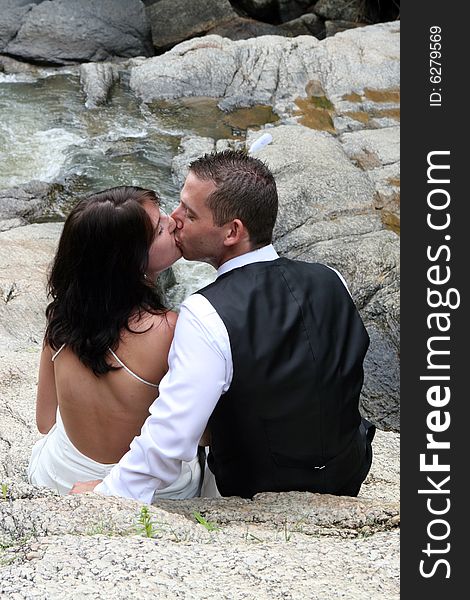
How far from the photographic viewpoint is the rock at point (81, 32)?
40.4 ft

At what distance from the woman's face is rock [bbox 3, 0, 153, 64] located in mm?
10605

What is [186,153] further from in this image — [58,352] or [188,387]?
[188,387]

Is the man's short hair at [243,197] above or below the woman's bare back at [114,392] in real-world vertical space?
above

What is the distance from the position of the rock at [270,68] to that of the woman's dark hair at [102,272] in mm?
8747

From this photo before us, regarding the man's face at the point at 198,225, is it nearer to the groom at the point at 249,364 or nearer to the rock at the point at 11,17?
the groom at the point at 249,364

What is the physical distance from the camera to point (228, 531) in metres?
2.31

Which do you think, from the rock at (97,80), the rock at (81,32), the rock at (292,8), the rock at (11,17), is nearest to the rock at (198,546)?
the rock at (97,80)

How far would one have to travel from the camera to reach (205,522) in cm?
234

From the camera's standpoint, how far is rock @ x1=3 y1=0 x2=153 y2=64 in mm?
12305

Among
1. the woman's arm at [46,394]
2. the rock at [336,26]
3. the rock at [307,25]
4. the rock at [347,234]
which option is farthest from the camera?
the rock at [307,25]

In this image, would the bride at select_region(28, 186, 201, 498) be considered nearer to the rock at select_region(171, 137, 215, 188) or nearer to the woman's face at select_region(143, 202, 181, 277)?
the woman's face at select_region(143, 202, 181, 277)

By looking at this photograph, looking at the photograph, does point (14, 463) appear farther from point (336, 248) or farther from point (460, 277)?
Result: point (336, 248)

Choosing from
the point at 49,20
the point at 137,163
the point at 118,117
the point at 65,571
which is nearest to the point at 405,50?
the point at 65,571

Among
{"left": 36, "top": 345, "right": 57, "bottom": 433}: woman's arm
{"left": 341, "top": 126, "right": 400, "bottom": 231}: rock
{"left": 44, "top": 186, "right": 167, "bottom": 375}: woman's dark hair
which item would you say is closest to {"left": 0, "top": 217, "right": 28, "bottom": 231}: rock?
{"left": 341, "top": 126, "right": 400, "bottom": 231}: rock
